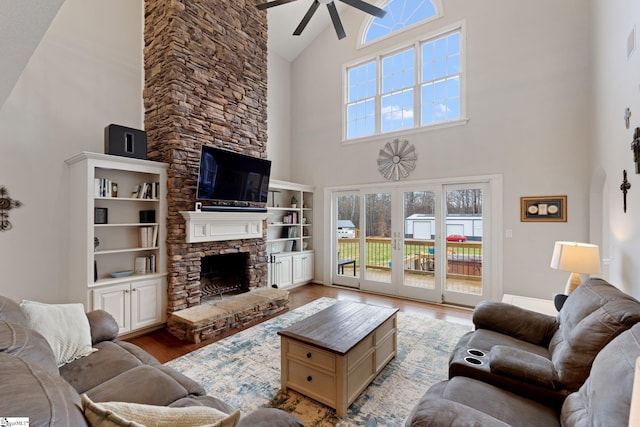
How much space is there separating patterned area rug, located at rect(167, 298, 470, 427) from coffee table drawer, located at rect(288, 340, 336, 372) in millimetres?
322

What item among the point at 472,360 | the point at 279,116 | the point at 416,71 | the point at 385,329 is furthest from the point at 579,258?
Answer: the point at 279,116

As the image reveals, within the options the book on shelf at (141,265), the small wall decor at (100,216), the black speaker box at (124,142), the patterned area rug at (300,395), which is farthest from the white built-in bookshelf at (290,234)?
the small wall decor at (100,216)

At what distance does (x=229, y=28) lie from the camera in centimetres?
446

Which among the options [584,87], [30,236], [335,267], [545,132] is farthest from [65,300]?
[584,87]

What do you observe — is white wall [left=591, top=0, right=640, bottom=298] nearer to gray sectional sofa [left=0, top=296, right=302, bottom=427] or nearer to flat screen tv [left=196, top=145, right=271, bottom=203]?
gray sectional sofa [left=0, top=296, right=302, bottom=427]

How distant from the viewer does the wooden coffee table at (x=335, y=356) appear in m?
2.12

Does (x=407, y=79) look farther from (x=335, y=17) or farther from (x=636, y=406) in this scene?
(x=636, y=406)

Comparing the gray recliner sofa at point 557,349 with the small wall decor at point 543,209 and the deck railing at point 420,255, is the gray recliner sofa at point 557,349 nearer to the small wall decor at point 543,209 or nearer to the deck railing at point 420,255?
the small wall decor at point 543,209

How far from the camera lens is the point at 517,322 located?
2.32 metres

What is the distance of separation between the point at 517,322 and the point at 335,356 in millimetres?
1508

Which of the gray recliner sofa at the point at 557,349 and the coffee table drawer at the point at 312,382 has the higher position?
the gray recliner sofa at the point at 557,349

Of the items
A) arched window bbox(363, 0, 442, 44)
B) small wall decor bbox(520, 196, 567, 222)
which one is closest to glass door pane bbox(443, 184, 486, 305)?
small wall decor bbox(520, 196, 567, 222)

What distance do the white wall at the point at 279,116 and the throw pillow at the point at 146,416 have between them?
551 centimetres

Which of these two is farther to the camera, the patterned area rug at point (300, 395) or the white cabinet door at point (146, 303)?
the white cabinet door at point (146, 303)
